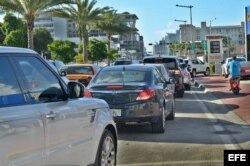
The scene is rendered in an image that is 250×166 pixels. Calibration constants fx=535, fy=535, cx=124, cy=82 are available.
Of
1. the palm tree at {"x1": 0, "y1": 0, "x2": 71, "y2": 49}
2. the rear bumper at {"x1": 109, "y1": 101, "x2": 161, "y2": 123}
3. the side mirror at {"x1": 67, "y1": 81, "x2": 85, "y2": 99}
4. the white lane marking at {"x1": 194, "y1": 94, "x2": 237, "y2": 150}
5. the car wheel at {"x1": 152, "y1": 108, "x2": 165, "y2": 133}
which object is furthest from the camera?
the palm tree at {"x1": 0, "y1": 0, "x2": 71, "y2": 49}

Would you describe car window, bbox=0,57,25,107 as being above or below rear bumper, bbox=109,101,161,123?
above

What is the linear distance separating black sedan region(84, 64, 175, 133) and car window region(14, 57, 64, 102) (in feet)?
16.7

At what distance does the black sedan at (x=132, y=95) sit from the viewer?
10766 millimetres

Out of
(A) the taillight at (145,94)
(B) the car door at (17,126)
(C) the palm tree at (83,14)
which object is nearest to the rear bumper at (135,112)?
(A) the taillight at (145,94)

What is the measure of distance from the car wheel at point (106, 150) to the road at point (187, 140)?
1126 millimetres

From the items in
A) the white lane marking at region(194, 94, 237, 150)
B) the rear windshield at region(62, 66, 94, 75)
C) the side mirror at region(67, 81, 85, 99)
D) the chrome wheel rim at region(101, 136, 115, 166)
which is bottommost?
the white lane marking at region(194, 94, 237, 150)

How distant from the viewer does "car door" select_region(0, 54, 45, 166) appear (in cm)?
439

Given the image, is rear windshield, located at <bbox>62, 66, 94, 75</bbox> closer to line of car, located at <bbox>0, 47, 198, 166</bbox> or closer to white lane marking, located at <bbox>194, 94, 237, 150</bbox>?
white lane marking, located at <bbox>194, 94, 237, 150</bbox>

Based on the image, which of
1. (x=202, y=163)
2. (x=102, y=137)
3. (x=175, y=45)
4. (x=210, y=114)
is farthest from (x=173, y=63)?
(x=175, y=45)

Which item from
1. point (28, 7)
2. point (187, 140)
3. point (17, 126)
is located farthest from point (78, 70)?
point (17, 126)

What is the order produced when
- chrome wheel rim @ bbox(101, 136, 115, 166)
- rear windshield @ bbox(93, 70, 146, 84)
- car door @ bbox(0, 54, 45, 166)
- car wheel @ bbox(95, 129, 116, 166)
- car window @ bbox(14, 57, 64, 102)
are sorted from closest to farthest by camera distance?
car door @ bbox(0, 54, 45, 166), car window @ bbox(14, 57, 64, 102), car wheel @ bbox(95, 129, 116, 166), chrome wheel rim @ bbox(101, 136, 115, 166), rear windshield @ bbox(93, 70, 146, 84)

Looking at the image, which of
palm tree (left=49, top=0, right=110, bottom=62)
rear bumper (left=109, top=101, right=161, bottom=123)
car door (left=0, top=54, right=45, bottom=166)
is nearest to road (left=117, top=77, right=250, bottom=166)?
rear bumper (left=109, top=101, right=161, bottom=123)

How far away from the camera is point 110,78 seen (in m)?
11.6

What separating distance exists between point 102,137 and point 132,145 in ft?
10.9
